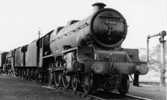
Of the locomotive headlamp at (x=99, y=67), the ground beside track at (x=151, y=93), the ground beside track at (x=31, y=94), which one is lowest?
the ground beside track at (x=151, y=93)

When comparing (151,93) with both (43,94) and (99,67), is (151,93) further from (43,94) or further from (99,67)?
(43,94)

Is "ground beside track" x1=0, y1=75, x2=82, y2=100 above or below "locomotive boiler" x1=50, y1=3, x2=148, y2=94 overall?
below

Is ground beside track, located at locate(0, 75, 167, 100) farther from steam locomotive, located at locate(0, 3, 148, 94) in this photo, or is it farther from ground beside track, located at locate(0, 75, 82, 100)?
steam locomotive, located at locate(0, 3, 148, 94)

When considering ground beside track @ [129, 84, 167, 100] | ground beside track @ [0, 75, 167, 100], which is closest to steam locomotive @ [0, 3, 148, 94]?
ground beside track @ [0, 75, 167, 100]

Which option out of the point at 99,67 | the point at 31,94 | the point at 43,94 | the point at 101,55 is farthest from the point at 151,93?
the point at 31,94

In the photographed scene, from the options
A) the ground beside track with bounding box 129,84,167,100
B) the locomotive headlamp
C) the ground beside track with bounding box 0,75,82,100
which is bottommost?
the ground beside track with bounding box 129,84,167,100

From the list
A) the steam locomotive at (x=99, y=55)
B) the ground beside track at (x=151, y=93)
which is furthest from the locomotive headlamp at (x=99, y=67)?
the ground beside track at (x=151, y=93)

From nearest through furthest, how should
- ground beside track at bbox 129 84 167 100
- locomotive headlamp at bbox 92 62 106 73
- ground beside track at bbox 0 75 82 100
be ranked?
locomotive headlamp at bbox 92 62 106 73, ground beside track at bbox 0 75 82 100, ground beside track at bbox 129 84 167 100

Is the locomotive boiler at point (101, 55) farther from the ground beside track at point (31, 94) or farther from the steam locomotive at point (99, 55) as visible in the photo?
the ground beside track at point (31, 94)

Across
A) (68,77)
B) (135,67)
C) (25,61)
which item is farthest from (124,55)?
(25,61)

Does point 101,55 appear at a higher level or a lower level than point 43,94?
higher

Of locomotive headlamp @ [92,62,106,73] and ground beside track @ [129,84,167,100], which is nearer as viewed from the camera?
locomotive headlamp @ [92,62,106,73]

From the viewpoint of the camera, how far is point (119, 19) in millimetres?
11102

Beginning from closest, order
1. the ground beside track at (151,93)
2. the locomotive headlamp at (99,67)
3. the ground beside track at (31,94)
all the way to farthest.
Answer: the locomotive headlamp at (99,67) < the ground beside track at (31,94) < the ground beside track at (151,93)
